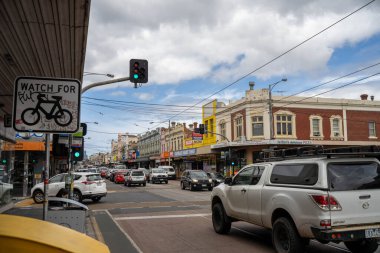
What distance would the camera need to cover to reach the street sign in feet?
14.1

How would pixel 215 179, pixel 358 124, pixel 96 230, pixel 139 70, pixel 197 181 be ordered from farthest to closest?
pixel 358 124
pixel 215 179
pixel 197 181
pixel 139 70
pixel 96 230

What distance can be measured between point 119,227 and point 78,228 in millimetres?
5491

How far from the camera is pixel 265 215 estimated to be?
8.09 m

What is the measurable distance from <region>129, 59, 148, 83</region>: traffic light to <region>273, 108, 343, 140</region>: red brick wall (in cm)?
2797

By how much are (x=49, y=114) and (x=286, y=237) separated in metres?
5.11

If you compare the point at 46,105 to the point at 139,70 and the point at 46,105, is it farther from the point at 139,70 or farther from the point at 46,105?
the point at 139,70

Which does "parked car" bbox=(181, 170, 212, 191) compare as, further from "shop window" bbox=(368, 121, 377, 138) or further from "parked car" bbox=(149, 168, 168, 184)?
"shop window" bbox=(368, 121, 377, 138)

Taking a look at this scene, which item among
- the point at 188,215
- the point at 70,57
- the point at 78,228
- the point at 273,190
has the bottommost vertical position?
the point at 188,215

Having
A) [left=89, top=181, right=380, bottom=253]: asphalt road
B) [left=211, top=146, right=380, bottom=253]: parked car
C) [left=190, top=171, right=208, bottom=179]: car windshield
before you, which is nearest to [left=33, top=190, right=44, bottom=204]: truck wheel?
[left=89, top=181, right=380, bottom=253]: asphalt road

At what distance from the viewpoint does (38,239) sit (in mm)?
2361

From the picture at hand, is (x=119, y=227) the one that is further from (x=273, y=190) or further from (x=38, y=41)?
(x=38, y=41)

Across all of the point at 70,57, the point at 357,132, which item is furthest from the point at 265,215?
the point at 357,132

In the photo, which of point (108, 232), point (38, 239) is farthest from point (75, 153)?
point (38, 239)

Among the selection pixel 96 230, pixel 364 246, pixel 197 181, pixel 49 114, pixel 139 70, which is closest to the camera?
pixel 49 114
